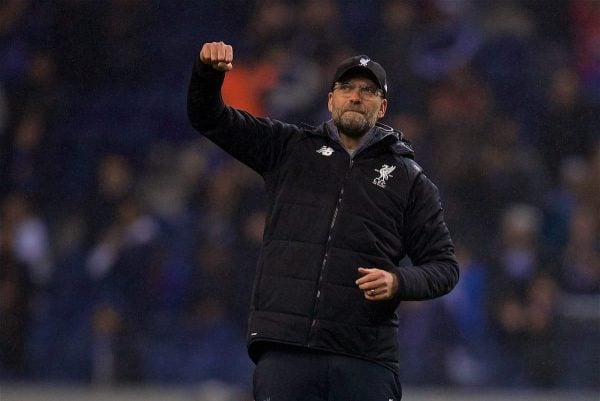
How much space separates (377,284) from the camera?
13.1 ft

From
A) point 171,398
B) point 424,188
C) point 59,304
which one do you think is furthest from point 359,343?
point 59,304

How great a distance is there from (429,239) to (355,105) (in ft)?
1.78

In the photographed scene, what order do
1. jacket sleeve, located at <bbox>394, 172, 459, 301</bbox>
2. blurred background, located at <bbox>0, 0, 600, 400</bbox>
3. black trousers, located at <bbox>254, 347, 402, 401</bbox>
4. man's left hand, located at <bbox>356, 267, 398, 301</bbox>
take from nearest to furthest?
man's left hand, located at <bbox>356, 267, 398, 301</bbox>, black trousers, located at <bbox>254, 347, 402, 401</bbox>, jacket sleeve, located at <bbox>394, 172, 459, 301</bbox>, blurred background, located at <bbox>0, 0, 600, 400</bbox>

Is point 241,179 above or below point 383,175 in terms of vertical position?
above

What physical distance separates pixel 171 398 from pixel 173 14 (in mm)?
3771

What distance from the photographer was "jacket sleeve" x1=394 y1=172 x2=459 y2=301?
4312 mm

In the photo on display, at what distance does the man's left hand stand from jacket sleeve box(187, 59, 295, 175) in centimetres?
65

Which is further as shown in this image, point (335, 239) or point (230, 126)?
point (230, 126)

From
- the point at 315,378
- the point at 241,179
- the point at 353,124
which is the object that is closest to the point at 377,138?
the point at 353,124

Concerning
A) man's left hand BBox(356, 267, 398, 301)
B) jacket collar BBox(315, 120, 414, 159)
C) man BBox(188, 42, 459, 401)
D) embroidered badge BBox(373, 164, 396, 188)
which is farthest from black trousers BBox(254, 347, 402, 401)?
jacket collar BBox(315, 120, 414, 159)

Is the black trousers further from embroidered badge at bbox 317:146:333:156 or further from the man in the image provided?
embroidered badge at bbox 317:146:333:156

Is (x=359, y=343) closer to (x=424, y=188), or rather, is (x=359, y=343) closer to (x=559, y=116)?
(x=424, y=188)

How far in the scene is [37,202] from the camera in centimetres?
951

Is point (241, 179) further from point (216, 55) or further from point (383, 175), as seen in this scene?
point (216, 55)
